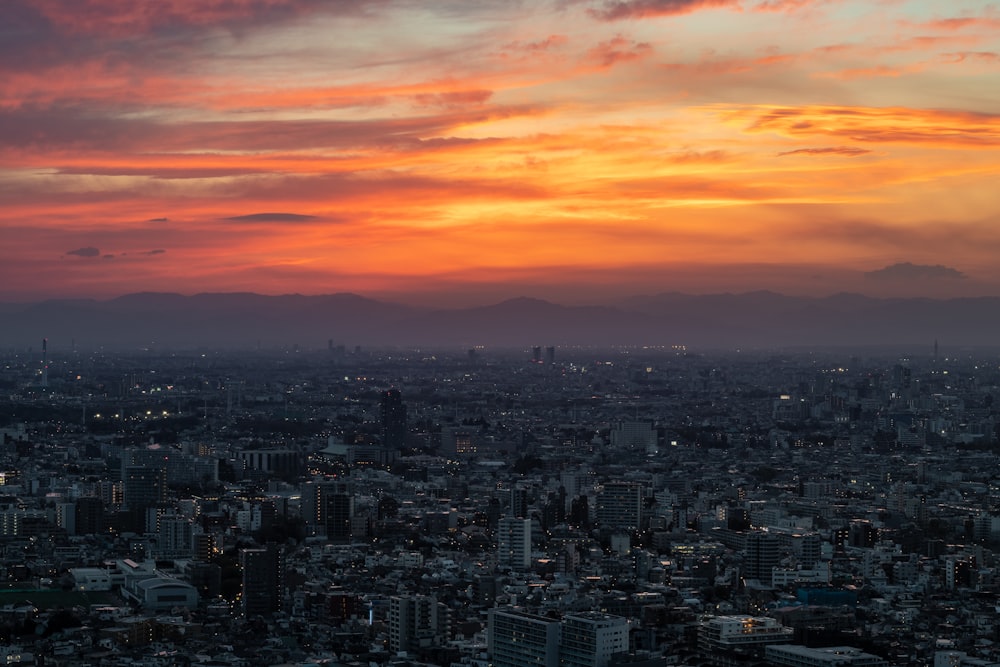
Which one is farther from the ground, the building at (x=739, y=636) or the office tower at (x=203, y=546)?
the building at (x=739, y=636)

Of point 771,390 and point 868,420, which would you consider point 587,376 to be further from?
point 868,420

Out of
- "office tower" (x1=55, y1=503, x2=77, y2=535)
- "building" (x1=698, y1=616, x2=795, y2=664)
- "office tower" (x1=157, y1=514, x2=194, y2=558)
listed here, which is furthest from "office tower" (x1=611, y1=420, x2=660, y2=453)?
"building" (x1=698, y1=616, x2=795, y2=664)

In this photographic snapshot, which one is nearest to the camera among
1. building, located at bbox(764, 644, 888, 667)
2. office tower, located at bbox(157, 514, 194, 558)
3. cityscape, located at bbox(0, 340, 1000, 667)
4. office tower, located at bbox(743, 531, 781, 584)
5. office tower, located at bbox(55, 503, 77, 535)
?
building, located at bbox(764, 644, 888, 667)

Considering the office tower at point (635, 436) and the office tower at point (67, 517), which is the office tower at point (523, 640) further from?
the office tower at point (635, 436)

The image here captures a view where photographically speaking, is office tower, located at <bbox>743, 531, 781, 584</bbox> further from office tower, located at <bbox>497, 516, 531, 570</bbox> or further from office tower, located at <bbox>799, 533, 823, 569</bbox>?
office tower, located at <bbox>497, 516, 531, 570</bbox>

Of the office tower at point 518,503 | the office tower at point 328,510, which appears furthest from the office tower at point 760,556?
the office tower at point 328,510

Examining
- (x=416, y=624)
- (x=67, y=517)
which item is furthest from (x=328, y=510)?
(x=416, y=624)

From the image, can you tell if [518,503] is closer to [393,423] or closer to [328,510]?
[328,510]
